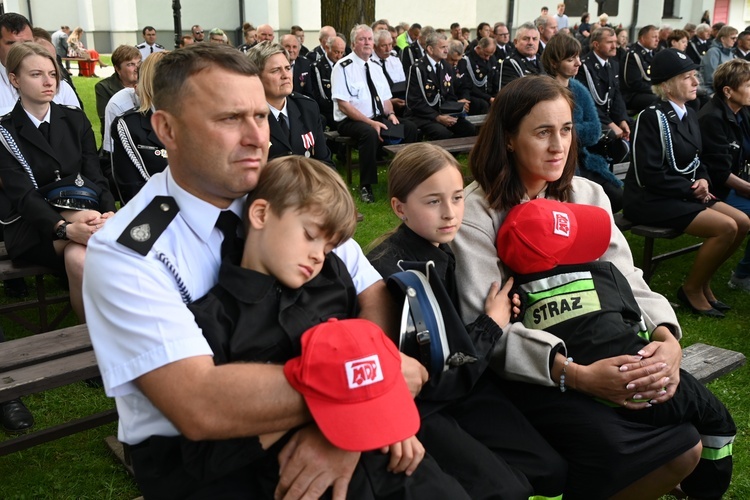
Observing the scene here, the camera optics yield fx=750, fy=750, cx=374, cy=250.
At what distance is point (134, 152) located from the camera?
4559 millimetres

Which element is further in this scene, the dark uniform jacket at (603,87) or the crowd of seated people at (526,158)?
the dark uniform jacket at (603,87)

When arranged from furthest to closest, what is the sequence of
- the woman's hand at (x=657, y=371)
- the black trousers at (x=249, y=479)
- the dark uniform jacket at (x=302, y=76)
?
1. the dark uniform jacket at (x=302, y=76)
2. the woman's hand at (x=657, y=371)
3. the black trousers at (x=249, y=479)

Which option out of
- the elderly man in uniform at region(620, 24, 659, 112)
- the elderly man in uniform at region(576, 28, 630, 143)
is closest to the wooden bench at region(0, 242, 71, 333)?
the elderly man in uniform at region(576, 28, 630, 143)

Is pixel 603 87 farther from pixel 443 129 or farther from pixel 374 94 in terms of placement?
pixel 374 94

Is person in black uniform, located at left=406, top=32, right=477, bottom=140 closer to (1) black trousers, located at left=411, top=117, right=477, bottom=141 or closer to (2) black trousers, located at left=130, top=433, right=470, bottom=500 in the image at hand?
(1) black trousers, located at left=411, top=117, right=477, bottom=141

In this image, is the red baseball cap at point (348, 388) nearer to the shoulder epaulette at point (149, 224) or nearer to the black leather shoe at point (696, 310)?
the shoulder epaulette at point (149, 224)

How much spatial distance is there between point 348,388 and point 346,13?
1142 cm

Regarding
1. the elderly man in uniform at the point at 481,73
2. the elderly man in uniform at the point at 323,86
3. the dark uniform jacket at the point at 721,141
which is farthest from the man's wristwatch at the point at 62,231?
the elderly man in uniform at the point at 481,73

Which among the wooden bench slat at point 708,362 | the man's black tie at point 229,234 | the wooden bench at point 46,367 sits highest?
the man's black tie at point 229,234

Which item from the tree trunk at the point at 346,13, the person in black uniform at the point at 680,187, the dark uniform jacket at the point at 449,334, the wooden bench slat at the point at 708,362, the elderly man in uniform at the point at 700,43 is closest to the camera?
the dark uniform jacket at the point at 449,334

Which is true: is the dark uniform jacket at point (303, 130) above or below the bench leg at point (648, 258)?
above

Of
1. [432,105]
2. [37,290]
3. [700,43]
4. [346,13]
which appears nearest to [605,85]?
[432,105]

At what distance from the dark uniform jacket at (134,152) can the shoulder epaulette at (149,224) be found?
9.11ft

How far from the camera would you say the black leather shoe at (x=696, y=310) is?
530 cm
